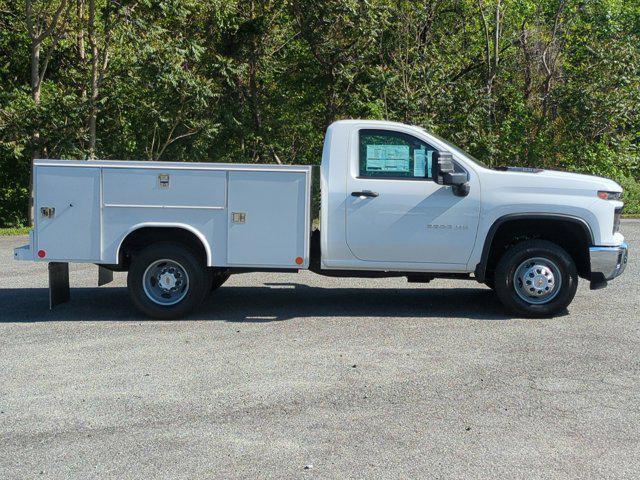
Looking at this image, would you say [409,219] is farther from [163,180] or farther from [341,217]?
[163,180]

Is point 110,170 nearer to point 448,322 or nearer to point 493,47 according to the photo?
point 448,322

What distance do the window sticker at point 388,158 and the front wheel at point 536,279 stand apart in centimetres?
151

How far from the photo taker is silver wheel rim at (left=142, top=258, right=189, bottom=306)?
908cm

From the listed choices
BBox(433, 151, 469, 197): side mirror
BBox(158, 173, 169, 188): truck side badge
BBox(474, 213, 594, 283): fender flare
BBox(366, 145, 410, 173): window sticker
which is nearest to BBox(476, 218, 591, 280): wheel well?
BBox(474, 213, 594, 283): fender flare

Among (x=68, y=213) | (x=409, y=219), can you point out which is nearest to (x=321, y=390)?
(x=409, y=219)

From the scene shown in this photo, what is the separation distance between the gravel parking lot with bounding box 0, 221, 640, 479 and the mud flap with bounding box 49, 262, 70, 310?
0.16 m

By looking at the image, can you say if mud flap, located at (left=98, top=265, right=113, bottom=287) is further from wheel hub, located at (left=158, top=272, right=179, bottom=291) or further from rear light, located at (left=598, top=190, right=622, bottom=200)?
rear light, located at (left=598, top=190, right=622, bottom=200)

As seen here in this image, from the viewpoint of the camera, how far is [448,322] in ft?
29.2

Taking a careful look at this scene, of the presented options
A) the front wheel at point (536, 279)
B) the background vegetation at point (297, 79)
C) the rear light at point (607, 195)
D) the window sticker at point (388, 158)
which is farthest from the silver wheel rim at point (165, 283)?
the background vegetation at point (297, 79)

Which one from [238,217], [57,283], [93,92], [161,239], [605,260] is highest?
[93,92]

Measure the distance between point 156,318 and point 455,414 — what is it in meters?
4.31

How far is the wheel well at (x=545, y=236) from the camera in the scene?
899cm

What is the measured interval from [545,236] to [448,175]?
1.45 m

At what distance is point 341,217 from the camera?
8.95 meters
